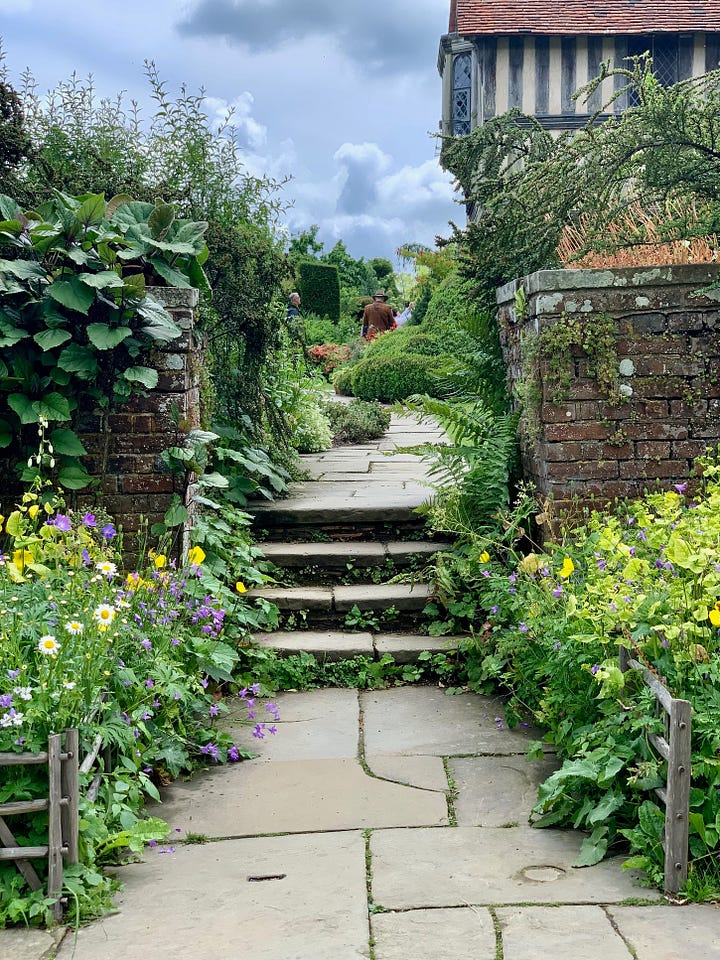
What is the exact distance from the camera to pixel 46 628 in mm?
3201

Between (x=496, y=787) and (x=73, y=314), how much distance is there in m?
3.01

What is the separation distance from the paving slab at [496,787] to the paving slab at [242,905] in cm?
47

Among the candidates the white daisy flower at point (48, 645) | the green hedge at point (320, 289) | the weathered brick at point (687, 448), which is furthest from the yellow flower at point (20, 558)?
the green hedge at point (320, 289)

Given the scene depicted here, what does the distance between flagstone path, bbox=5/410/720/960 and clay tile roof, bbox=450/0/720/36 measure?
45.5 ft

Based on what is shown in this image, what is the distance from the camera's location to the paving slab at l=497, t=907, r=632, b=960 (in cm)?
251

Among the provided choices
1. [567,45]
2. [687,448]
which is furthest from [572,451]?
[567,45]

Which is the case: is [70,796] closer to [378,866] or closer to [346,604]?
[378,866]

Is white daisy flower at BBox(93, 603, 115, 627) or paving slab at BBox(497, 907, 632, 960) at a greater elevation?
white daisy flower at BBox(93, 603, 115, 627)

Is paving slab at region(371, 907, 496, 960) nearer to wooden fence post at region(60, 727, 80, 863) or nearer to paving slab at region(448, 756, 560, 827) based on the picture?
paving slab at region(448, 756, 560, 827)

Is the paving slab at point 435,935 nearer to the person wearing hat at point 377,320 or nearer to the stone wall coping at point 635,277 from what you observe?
the stone wall coping at point 635,277

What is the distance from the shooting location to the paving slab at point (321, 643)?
507 cm

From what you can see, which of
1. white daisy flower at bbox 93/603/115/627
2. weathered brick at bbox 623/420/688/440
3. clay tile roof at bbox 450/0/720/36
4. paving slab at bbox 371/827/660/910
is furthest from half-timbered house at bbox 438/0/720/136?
paving slab at bbox 371/827/660/910

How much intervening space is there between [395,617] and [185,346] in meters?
1.87

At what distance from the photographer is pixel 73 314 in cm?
486
